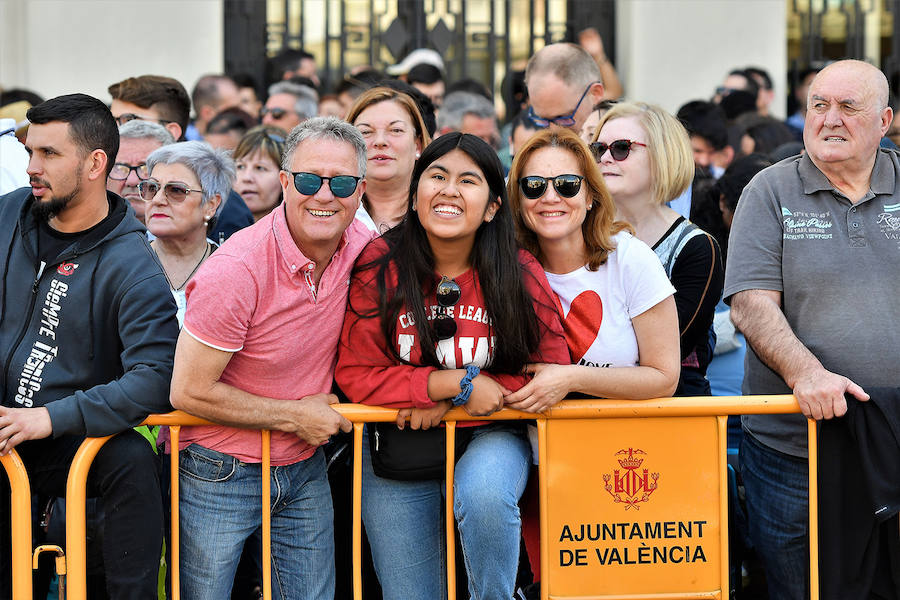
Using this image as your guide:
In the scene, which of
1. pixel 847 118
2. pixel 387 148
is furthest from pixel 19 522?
pixel 847 118

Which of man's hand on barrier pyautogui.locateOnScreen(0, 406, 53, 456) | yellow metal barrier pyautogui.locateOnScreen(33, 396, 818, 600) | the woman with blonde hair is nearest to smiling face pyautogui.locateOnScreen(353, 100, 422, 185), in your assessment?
the woman with blonde hair

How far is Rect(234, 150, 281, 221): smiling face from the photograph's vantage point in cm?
622

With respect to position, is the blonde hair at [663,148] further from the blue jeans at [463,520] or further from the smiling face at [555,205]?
the blue jeans at [463,520]

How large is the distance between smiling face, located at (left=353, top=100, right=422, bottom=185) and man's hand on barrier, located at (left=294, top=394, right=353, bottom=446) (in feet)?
4.60

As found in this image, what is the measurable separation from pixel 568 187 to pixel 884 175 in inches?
50.3

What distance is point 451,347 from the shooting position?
394 cm

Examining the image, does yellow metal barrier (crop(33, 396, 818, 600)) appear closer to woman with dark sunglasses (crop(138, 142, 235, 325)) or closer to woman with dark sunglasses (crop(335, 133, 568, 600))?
woman with dark sunglasses (crop(335, 133, 568, 600))

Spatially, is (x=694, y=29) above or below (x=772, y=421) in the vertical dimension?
above

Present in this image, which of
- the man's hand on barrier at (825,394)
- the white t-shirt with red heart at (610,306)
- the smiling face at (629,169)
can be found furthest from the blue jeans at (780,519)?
the smiling face at (629,169)

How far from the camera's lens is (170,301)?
406cm

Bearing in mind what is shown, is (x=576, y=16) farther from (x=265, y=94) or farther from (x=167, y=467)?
(x=167, y=467)

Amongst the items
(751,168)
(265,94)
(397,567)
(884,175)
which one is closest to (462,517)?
(397,567)

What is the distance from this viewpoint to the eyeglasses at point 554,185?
163 inches

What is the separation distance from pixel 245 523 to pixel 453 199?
52.8 inches
